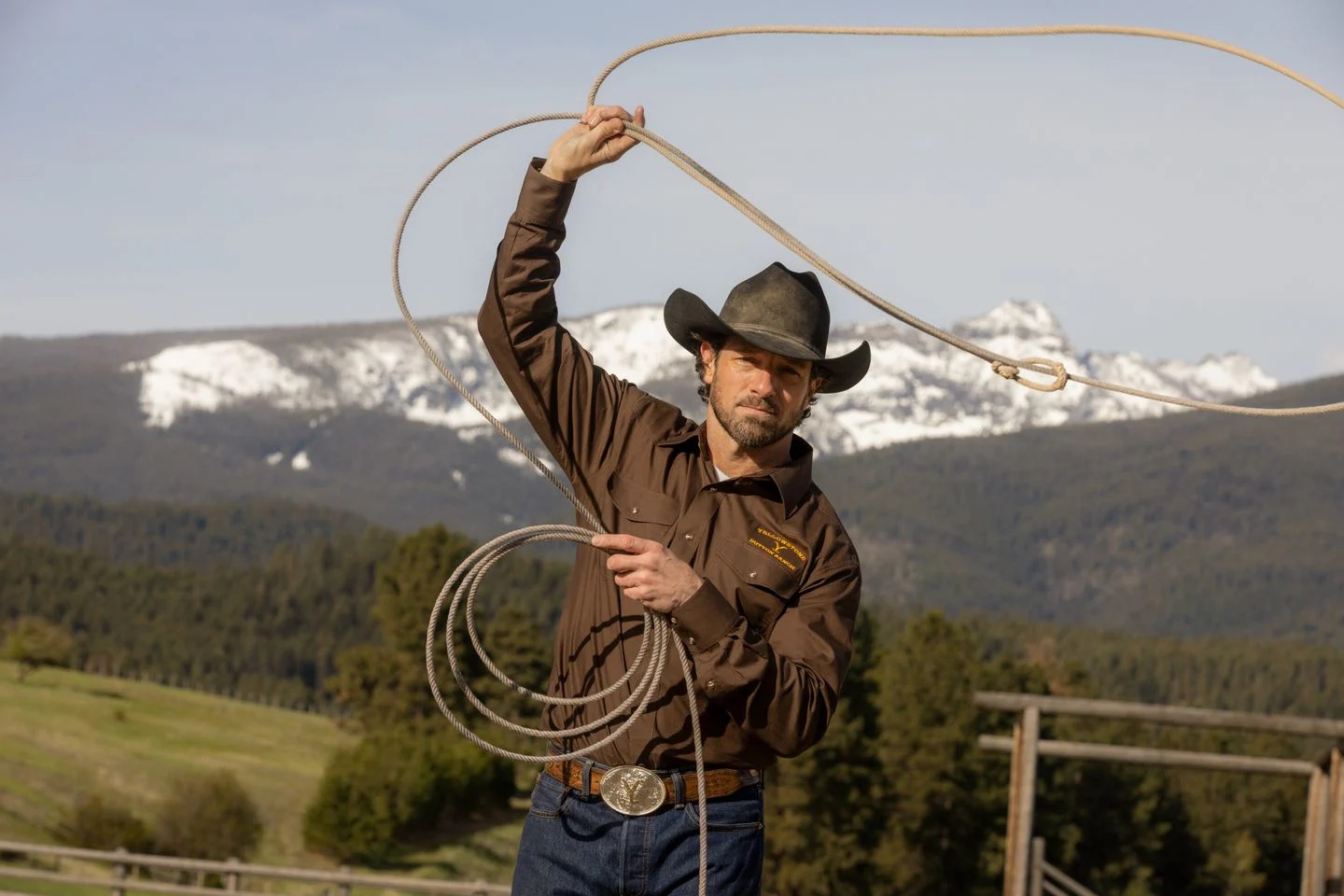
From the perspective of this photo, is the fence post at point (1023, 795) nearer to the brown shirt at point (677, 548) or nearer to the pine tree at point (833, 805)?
the brown shirt at point (677, 548)

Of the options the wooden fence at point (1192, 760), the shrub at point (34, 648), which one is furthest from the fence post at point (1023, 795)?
the shrub at point (34, 648)

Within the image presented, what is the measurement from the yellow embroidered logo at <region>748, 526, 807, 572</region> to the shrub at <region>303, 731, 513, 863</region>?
46.7m

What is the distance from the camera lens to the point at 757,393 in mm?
3631

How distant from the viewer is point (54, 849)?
13.0 meters

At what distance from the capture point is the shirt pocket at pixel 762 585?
11.6 ft

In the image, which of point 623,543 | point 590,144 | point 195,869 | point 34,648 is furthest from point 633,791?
point 34,648

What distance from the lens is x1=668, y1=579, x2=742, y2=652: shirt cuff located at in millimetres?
3250

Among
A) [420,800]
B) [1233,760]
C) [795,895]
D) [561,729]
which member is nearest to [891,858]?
[795,895]

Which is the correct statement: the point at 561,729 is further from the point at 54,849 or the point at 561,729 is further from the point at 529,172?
the point at 54,849

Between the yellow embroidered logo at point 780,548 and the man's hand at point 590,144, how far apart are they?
874 mm

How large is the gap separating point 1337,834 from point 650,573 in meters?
4.93

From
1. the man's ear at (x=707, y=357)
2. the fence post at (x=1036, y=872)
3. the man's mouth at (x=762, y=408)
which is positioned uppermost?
the man's ear at (x=707, y=357)

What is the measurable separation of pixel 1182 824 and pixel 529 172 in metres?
56.1

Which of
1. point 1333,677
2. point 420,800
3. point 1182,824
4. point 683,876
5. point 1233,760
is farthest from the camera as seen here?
point 1333,677
